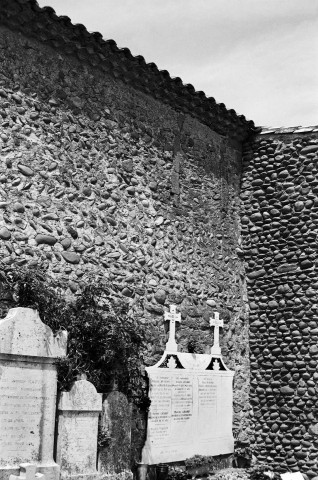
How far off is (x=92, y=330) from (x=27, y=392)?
1.47m

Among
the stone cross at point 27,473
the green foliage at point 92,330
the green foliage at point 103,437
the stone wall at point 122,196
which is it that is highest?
the stone wall at point 122,196

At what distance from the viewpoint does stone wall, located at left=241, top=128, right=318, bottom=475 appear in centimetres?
982

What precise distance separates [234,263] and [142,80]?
333 cm

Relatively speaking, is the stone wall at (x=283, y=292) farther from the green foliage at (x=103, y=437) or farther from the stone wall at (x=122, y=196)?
the green foliage at (x=103, y=437)

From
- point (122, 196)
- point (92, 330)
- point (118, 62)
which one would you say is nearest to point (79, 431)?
point (92, 330)

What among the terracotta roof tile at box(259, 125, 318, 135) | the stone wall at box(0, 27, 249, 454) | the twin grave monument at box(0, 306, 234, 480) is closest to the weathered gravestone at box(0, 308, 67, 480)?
the twin grave monument at box(0, 306, 234, 480)

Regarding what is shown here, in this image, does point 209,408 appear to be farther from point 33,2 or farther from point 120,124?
point 33,2

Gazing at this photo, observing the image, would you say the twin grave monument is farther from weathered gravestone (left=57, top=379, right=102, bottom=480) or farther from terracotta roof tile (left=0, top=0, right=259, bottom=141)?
terracotta roof tile (left=0, top=0, right=259, bottom=141)

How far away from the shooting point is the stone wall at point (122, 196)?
25.1ft

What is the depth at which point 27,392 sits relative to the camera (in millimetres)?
6176

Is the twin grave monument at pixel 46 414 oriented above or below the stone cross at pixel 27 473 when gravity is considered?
above

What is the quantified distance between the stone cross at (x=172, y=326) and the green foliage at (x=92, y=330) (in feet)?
1.90

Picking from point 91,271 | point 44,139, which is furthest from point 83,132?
point 91,271

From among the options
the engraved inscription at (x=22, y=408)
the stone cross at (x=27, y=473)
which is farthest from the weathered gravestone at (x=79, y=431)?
the stone cross at (x=27, y=473)
